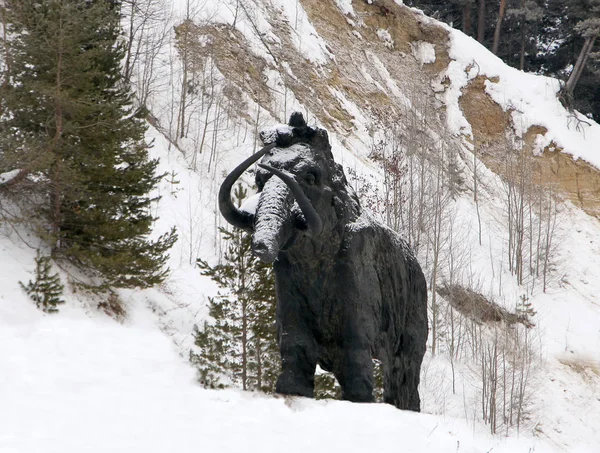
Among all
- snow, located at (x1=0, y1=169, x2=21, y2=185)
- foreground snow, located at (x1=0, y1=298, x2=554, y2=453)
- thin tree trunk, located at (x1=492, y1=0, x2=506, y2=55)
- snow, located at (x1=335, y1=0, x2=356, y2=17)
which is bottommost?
foreground snow, located at (x1=0, y1=298, x2=554, y2=453)

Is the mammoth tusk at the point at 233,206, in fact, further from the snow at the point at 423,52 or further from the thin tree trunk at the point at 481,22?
the thin tree trunk at the point at 481,22

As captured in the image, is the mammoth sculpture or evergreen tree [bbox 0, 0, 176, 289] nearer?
the mammoth sculpture

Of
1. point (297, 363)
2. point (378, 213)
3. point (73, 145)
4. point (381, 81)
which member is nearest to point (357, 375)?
point (297, 363)

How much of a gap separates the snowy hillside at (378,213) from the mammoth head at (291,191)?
112 cm

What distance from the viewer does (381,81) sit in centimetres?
2866

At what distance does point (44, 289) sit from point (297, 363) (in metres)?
6.29

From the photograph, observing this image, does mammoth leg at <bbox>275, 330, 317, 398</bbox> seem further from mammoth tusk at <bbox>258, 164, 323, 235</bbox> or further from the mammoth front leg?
mammoth tusk at <bbox>258, 164, 323, 235</bbox>

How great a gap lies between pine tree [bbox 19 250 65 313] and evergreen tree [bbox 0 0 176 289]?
827 mm

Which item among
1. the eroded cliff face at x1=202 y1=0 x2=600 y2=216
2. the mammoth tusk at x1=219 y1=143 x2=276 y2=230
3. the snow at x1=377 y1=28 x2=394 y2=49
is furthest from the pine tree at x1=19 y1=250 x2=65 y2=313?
the snow at x1=377 y1=28 x2=394 y2=49

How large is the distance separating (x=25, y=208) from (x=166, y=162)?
7115mm

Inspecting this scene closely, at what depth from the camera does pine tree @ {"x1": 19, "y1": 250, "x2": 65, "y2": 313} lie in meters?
10.7

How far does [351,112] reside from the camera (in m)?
25.4

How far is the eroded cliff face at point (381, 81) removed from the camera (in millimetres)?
24609

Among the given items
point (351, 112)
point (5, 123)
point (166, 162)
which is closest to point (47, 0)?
point (5, 123)
